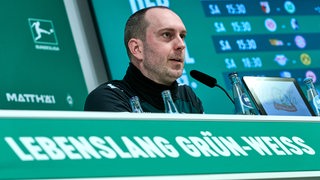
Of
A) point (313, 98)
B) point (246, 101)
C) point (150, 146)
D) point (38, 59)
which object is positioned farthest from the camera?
point (38, 59)

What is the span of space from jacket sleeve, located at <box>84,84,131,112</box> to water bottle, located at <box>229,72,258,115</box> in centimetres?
32

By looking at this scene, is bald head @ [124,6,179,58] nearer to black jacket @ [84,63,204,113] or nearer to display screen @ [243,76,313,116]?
black jacket @ [84,63,204,113]

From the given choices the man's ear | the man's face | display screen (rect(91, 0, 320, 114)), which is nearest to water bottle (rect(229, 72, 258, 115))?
the man's face

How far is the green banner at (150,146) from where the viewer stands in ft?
4.18

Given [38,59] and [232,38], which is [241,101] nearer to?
[38,59]

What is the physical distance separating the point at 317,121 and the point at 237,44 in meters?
2.00

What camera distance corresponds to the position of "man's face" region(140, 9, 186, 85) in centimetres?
243

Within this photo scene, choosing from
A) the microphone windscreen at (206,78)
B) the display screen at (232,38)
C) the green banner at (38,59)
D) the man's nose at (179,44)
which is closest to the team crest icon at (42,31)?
the green banner at (38,59)

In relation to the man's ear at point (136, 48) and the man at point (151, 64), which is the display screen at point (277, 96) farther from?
the man's ear at point (136, 48)

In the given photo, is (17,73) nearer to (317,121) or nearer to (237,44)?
(237,44)

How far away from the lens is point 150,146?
4.64ft

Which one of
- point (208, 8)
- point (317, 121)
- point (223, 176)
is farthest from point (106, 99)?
point (208, 8)

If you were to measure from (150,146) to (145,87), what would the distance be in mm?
990

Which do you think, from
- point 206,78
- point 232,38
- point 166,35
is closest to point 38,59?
point 166,35
